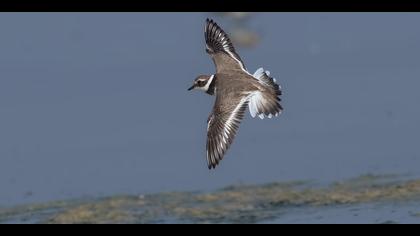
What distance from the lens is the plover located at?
12.8m

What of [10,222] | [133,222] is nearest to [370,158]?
[133,222]

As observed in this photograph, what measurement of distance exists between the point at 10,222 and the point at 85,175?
7.31ft

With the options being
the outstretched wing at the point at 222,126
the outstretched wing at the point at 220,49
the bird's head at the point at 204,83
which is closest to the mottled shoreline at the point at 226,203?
the outstretched wing at the point at 220,49

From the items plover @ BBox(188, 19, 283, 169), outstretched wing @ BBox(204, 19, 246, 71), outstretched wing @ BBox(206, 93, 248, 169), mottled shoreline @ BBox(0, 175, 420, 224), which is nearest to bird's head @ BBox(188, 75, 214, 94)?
plover @ BBox(188, 19, 283, 169)

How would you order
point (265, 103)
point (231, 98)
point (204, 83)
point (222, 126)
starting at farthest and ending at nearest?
point (204, 83) < point (265, 103) < point (231, 98) < point (222, 126)

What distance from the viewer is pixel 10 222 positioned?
54.1ft

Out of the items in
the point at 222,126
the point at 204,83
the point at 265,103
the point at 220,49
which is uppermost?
the point at 220,49

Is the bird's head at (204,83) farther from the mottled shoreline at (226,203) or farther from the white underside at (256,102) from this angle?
the mottled shoreline at (226,203)

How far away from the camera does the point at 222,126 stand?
12.9m

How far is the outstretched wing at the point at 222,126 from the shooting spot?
1271 centimetres

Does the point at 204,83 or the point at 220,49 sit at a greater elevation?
the point at 220,49

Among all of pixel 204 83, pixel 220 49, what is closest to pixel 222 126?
pixel 204 83

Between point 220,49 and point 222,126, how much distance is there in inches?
73.9

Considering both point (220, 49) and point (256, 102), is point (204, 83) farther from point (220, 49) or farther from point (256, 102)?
point (220, 49)
